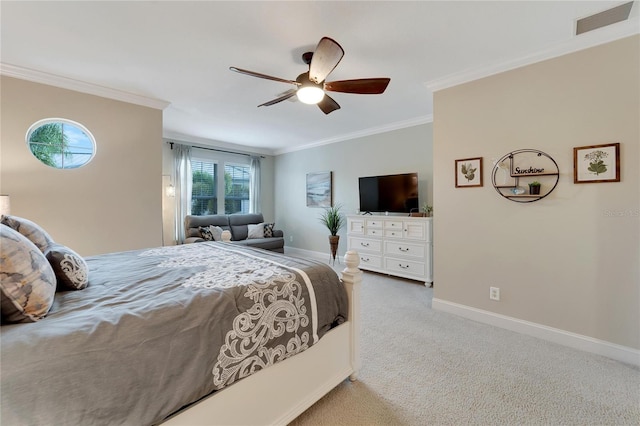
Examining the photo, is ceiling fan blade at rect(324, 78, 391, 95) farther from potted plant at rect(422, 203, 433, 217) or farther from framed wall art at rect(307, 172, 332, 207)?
framed wall art at rect(307, 172, 332, 207)

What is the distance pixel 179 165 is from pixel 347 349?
4.86 meters

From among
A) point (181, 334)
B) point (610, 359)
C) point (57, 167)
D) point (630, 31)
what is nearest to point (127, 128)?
point (57, 167)

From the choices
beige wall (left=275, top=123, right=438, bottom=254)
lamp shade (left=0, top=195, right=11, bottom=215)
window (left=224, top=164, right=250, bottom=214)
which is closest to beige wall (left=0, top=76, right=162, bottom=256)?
lamp shade (left=0, top=195, right=11, bottom=215)

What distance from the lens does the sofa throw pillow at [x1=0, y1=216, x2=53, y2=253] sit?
4.33 feet

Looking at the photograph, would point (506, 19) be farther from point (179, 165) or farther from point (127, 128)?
point (179, 165)

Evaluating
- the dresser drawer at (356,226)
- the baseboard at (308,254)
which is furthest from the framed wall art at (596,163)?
the baseboard at (308,254)

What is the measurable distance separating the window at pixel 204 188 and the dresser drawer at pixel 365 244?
318 cm

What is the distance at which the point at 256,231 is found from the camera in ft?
18.1

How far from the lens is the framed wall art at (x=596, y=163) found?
2.05m

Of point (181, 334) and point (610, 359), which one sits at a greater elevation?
point (181, 334)

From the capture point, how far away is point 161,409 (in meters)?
0.96

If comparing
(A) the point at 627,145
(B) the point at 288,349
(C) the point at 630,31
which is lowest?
(B) the point at 288,349

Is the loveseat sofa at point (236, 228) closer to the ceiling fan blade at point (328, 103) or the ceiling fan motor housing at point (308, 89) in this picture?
the ceiling fan blade at point (328, 103)

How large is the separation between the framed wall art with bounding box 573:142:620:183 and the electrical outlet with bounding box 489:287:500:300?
46.6 inches
